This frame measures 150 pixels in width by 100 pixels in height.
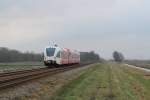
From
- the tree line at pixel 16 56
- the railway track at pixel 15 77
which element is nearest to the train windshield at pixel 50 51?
the railway track at pixel 15 77

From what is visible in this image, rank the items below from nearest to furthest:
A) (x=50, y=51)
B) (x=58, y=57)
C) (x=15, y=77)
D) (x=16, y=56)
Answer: (x=15, y=77), (x=50, y=51), (x=58, y=57), (x=16, y=56)

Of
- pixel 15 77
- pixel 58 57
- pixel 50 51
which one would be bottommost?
pixel 15 77

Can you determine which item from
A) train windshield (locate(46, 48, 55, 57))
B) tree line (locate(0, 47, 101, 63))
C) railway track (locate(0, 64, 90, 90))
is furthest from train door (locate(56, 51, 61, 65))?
tree line (locate(0, 47, 101, 63))

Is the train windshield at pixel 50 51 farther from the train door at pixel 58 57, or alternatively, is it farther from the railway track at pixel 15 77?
the railway track at pixel 15 77

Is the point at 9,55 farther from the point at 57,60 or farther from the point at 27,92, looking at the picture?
the point at 27,92

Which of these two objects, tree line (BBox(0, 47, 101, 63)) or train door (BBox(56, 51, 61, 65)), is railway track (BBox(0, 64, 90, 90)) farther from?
tree line (BBox(0, 47, 101, 63))

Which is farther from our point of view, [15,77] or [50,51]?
[50,51]

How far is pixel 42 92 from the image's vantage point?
17984 millimetres

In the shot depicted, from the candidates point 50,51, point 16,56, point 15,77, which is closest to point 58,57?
point 50,51

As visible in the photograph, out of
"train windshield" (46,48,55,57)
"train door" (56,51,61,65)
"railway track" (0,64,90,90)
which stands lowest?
"railway track" (0,64,90,90)

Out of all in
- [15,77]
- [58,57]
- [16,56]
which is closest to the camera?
[15,77]

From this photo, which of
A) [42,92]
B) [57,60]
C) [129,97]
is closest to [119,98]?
[129,97]

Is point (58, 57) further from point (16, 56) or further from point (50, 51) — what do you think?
point (16, 56)

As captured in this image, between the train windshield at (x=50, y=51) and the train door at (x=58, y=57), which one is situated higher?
the train windshield at (x=50, y=51)
